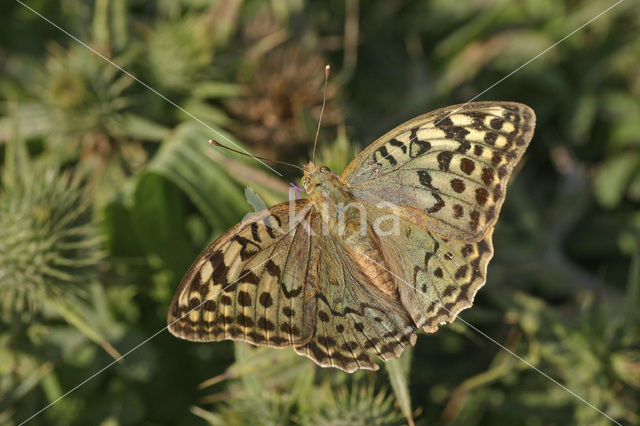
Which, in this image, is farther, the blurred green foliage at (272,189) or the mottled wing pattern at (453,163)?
the blurred green foliage at (272,189)

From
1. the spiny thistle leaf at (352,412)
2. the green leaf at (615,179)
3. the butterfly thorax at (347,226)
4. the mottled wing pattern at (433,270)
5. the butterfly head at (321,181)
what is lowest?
the green leaf at (615,179)

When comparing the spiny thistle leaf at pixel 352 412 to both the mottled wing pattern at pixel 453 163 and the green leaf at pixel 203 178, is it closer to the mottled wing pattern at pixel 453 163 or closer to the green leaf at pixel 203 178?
the mottled wing pattern at pixel 453 163


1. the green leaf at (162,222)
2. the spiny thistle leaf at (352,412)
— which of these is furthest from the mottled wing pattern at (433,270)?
the green leaf at (162,222)

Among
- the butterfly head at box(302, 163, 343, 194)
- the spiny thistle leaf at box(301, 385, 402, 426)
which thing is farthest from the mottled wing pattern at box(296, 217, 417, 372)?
the spiny thistle leaf at box(301, 385, 402, 426)

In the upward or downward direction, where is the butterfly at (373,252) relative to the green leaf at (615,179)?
upward

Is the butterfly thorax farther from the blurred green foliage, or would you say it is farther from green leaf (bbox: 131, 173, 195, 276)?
green leaf (bbox: 131, 173, 195, 276)

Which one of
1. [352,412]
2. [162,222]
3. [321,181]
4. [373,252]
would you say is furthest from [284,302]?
[162,222]

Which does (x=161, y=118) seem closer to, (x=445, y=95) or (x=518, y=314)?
(x=445, y=95)
